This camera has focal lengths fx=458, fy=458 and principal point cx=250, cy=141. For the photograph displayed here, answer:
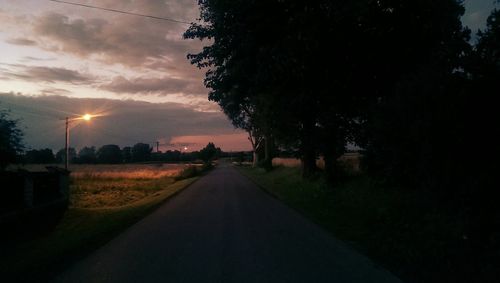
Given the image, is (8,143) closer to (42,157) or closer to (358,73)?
(358,73)

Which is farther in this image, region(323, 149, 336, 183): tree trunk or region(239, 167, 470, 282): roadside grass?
region(323, 149, 336, 183): tree trunk

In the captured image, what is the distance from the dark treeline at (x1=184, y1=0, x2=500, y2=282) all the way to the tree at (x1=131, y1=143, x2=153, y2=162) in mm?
155833

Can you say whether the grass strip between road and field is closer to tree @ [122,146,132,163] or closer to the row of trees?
the row of trees

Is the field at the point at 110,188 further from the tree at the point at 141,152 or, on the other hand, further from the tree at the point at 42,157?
the tree at the point at 141,152

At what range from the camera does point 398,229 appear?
11.6 metres

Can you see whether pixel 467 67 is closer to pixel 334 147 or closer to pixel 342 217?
pixel 342 217

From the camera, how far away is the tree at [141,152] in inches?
7046

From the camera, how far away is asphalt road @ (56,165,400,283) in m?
7.34

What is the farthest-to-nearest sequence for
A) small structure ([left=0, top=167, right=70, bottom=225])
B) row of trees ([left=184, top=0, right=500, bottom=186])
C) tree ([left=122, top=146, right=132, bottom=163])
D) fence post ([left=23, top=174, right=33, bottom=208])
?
tree ([left=122, top=146, right=132, bottom=163]), row of trees ([left=184, top=0, right=500, bottom=186]), fence post ([left=23, top=174, right=33, bottom=208]), small structure ([left=0, top=167, right=70, bottom=225])

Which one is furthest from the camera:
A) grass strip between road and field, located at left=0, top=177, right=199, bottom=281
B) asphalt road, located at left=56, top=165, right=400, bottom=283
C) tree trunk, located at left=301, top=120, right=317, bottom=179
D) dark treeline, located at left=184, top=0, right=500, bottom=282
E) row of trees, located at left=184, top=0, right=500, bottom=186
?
tree trunk, located at left=301, top=120, right=317, bottom=179

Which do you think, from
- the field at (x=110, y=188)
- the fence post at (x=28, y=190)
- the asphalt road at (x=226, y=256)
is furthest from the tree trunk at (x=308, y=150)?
the fence post at (x=28, y=190)

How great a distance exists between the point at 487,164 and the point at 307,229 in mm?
5036

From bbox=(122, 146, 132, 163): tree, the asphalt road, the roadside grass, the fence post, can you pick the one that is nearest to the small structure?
the fence post

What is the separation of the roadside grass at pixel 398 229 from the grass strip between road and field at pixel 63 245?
228 inches
